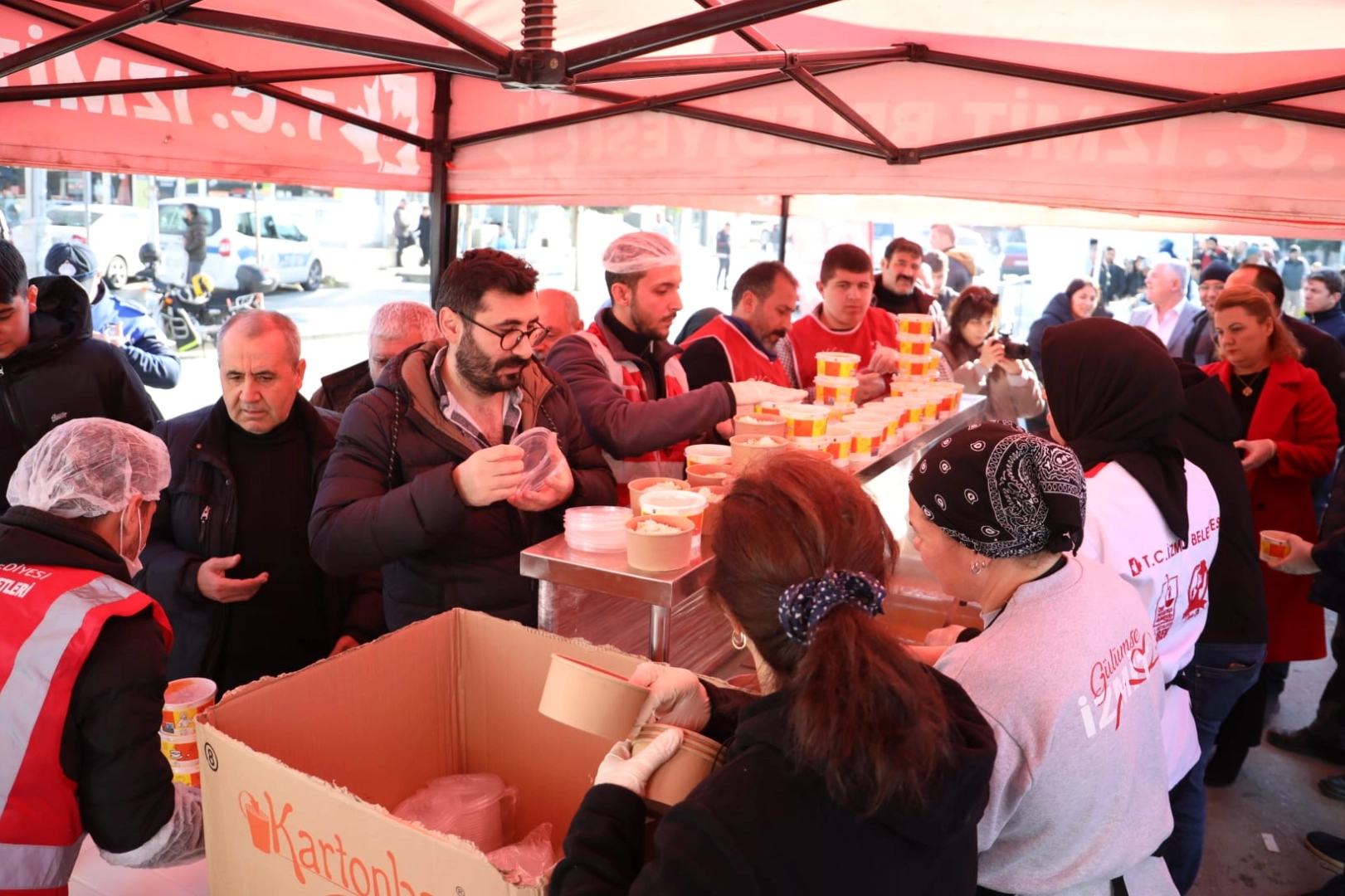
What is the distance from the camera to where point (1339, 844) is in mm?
3832

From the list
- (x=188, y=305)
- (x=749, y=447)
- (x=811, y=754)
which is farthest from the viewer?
(x=188, y=305)

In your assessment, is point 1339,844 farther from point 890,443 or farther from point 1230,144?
point 1230,144

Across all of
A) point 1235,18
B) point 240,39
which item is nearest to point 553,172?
point 240,39

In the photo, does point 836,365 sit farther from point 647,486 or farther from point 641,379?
point 647,486

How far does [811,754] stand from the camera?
1.14m

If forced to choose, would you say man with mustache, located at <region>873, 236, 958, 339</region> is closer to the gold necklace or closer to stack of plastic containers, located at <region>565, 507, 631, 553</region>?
the gold necklace

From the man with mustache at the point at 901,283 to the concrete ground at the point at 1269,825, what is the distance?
10.7 feet

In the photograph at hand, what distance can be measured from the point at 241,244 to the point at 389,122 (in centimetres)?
595

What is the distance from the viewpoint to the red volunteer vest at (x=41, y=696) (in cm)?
159

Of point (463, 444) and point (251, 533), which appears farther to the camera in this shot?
point (251, 533)

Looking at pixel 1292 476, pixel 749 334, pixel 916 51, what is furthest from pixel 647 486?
pixel 1292 476

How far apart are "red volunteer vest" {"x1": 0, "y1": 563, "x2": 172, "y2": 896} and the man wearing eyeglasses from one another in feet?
2.63

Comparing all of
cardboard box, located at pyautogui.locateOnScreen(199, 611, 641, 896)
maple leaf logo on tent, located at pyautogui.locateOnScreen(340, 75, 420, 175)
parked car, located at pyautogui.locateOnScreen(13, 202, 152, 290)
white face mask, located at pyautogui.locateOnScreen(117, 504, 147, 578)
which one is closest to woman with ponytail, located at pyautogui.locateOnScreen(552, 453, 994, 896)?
cardboard box, located at pyautogui.locateOnScreen(199, 611, 641, 896)

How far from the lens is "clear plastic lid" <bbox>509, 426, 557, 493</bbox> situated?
2562mm
